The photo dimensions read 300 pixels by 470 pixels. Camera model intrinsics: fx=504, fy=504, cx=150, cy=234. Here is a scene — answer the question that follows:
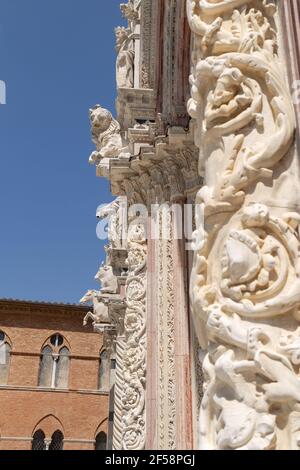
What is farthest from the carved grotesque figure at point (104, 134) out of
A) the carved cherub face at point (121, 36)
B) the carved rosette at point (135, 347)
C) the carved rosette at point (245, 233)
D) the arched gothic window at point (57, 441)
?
the arched gothic window at point (57, 441)

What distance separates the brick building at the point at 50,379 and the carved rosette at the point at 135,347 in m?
18.4

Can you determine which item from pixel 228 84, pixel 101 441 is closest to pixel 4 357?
pixel 101 441

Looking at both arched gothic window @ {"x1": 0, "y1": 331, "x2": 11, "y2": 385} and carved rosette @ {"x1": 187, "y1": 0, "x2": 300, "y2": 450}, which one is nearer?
carved rosette @ {"x1": 187, "y1": 0, "x2": 300, "y2": 450}

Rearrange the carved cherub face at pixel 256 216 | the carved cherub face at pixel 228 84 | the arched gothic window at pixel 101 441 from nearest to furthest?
1. the carved cherub face at pixel 256 216
2. the carved cherub face at pixel 228 84
3. the arched gothic window at pixel 101 441

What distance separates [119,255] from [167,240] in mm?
3380

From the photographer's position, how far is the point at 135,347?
16.4 ft

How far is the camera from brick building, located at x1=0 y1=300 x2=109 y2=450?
21.8 m

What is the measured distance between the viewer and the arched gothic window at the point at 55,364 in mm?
23234

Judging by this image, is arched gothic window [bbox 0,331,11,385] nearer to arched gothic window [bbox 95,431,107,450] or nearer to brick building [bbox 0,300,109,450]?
brick building [bbox 0,300,109,450]

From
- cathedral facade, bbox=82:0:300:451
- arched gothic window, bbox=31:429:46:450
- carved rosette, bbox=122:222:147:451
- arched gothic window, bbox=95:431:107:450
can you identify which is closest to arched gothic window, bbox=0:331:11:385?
arched gothic window, bbox=31:429:46:450

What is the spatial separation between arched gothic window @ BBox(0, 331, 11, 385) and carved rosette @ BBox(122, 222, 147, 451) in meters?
19.3

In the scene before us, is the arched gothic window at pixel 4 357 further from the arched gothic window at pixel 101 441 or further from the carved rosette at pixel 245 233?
the carved rosette at pixel 245 233
